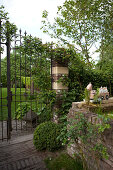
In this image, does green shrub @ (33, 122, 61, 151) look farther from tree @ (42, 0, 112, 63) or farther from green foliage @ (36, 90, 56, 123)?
tree @ (42, 0, 112, 63)

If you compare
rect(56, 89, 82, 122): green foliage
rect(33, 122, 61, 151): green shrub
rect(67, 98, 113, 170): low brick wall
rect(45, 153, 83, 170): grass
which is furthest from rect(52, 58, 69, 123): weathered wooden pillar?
rect(45, 153, 83, 170): grass

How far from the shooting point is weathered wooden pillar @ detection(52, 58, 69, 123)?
4.48 m

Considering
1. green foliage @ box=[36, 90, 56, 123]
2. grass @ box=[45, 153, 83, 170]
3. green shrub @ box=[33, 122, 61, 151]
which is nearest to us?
grass @ box=[45, 153, 83, 170]

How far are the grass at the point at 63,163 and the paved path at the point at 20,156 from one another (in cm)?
15

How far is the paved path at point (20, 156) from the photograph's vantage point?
9.03 feet

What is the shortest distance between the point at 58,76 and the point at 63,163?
264 centimetres

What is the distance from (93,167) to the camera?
246 cm

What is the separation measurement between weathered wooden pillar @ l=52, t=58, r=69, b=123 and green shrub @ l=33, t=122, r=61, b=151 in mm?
1046

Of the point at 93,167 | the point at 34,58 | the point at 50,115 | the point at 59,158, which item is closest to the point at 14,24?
the point at 34,58

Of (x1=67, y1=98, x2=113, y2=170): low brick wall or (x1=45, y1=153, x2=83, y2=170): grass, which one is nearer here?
(x1=67, y1=98, x2=113, y2=170): low brick wall

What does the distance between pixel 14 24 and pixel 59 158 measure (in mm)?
3988

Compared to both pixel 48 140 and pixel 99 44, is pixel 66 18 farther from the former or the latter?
pixel 48 140

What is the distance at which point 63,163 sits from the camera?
2811mm

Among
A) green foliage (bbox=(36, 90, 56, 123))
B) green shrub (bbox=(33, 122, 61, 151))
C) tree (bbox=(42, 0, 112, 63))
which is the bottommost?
green shrub (bbox=(33, 122, 61, 151))
